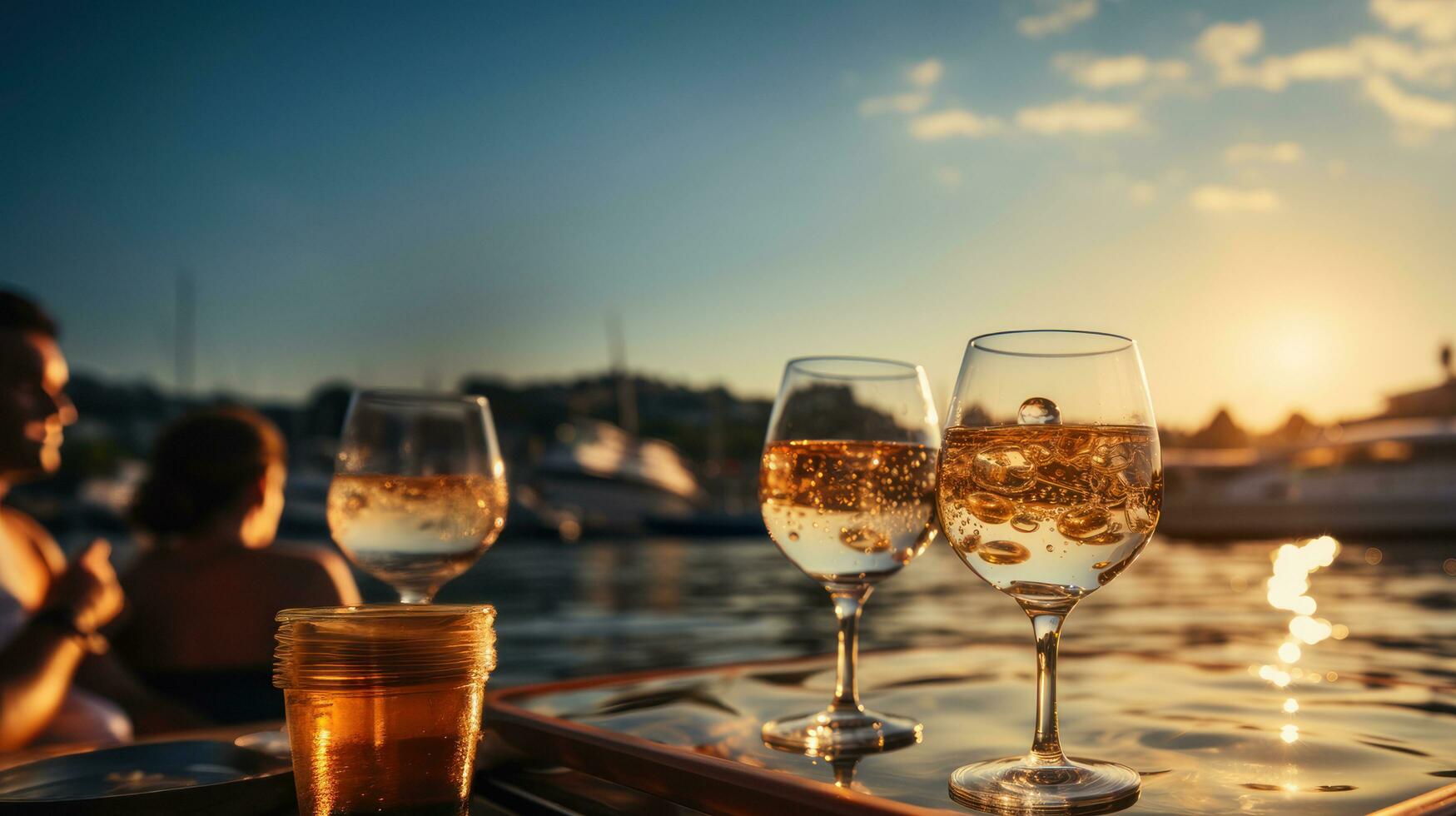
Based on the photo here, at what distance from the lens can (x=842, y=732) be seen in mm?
1086

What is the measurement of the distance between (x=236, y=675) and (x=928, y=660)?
4.35 ft

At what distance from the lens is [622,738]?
0.99 metres

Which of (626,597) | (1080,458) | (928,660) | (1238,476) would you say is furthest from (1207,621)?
(1238,476)

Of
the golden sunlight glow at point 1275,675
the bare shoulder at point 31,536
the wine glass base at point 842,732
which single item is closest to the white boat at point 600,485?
the bare shoulder at point 31,536

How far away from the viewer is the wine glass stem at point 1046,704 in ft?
2.99

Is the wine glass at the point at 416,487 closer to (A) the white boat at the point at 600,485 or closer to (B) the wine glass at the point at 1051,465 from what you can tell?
(B) the wine glass at the point at 1051,465

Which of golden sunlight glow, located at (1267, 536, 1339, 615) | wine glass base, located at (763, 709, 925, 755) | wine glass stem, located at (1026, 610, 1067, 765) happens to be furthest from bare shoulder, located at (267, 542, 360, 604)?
golden sunlight glow, located at (1267, 536, 1339, 615)

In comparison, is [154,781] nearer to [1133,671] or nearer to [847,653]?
[847,653]

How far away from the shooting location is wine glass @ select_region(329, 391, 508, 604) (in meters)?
1.56

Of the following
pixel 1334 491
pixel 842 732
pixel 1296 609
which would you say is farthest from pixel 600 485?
pixel 842 732

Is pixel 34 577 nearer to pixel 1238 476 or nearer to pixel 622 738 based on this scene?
pixel 622 738

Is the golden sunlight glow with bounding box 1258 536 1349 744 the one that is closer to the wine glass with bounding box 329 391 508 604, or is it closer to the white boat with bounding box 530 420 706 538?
the wine glass with bounding box 329 391 508 604

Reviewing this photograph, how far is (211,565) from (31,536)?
18.3 inches

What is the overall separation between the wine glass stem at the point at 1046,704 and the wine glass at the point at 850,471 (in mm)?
363
